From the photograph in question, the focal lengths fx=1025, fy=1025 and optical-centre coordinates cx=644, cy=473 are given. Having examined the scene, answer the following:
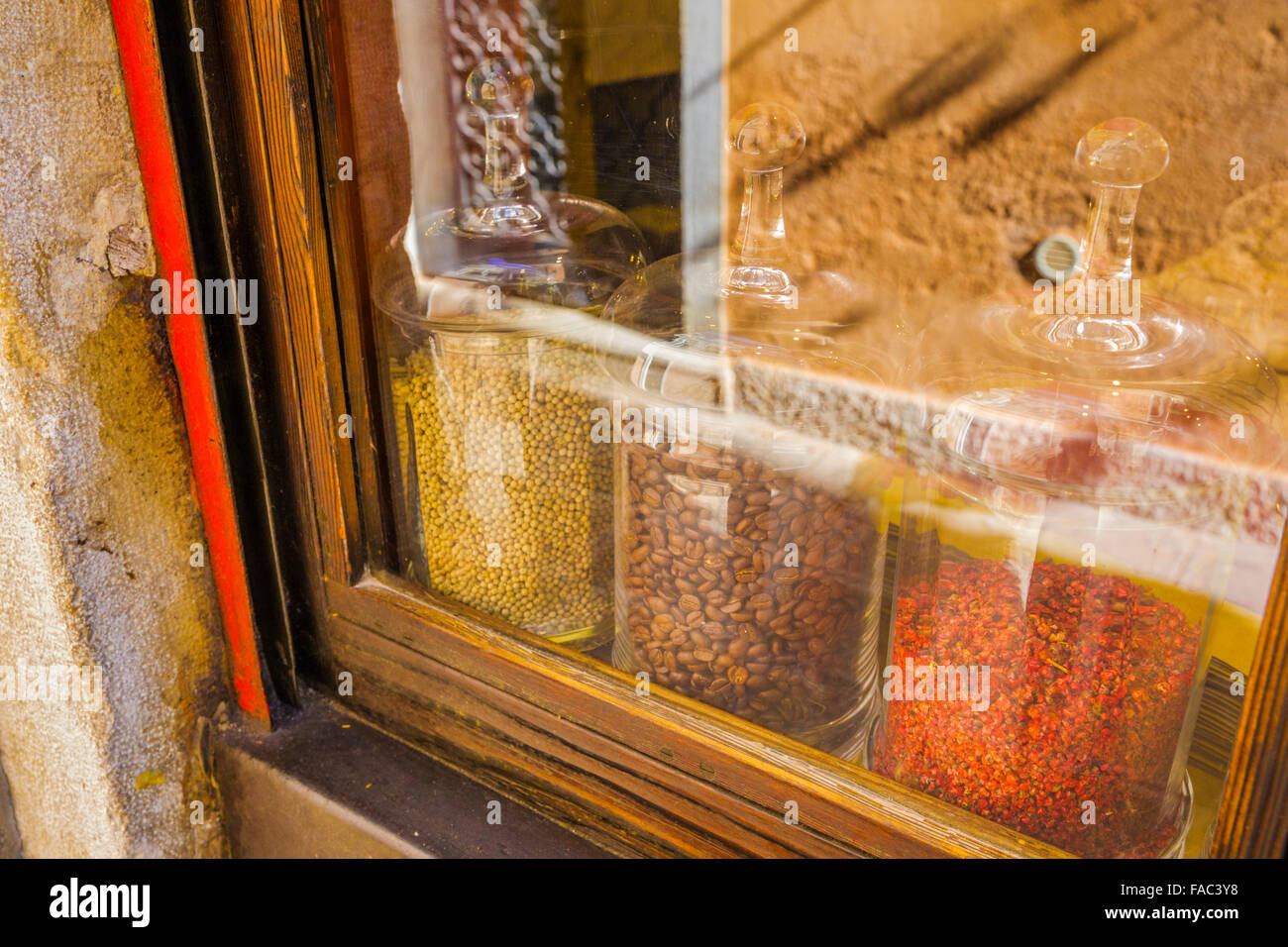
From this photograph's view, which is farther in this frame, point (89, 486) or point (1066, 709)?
point (89, 486)

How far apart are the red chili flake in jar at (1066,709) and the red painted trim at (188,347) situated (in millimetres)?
518

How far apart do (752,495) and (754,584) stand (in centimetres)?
5

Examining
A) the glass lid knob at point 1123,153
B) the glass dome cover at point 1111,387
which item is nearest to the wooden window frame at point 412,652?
the glass dome cover at point 1111,387

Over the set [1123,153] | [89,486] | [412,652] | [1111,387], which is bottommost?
[412,652]

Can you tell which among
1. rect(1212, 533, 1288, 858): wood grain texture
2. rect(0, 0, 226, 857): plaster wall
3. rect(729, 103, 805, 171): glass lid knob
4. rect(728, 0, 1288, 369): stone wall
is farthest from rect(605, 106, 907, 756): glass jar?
rect(0, 0, 226, 857): plaster wall

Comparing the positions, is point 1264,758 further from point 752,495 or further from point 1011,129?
point 1011,129

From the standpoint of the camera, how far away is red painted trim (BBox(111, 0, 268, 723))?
0.66 m

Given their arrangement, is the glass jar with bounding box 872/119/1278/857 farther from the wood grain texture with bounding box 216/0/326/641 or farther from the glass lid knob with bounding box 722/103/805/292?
the wood grain texture with bounding box 216/0/326/641

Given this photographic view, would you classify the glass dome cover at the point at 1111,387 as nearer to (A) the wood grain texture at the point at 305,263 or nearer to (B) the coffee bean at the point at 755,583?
(B) the coffee bean at the point at 755,583

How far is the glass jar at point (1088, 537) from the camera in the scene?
0.48 meters

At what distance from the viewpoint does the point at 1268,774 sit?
42 cm

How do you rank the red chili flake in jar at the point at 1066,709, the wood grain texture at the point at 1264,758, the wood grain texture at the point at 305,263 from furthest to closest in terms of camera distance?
the wood grain texture at the point at 305,263
the red chili flake in jar at the point at 1066,709
the wood grain texture at the point at 1264,758

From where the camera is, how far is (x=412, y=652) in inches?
29.1

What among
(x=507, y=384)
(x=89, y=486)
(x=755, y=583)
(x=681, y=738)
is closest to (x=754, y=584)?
(x=755, y=583)
